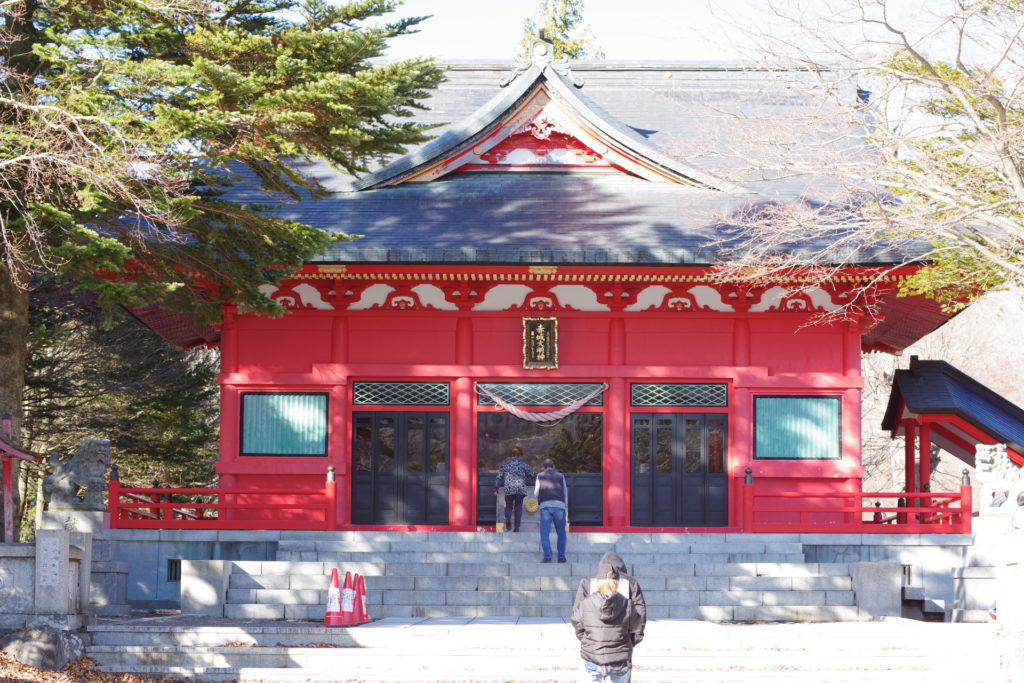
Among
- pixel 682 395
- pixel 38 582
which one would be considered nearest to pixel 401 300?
pixel 682 395

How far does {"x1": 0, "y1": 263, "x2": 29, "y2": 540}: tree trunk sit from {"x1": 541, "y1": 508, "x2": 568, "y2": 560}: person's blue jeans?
6579 mm

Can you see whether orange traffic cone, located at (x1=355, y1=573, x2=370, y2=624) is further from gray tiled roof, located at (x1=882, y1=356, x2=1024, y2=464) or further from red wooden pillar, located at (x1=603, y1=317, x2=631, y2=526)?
gray tiled roof, located at (x1=882, y1=356, x2=1024, y2=464)

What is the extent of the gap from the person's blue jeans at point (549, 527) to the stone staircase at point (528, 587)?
0.20m

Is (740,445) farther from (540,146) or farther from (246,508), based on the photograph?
(246,508)

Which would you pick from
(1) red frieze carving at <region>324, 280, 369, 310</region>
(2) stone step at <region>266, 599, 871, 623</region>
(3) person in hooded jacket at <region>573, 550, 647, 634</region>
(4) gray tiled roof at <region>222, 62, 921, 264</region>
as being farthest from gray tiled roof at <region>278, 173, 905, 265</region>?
(3) person in hooded jacket at <region>573, 550, 647, 634</region>

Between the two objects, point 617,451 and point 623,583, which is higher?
point 617,451

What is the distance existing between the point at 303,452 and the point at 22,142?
7.68 m

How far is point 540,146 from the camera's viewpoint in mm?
20609

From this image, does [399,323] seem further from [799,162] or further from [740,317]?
[799,162]

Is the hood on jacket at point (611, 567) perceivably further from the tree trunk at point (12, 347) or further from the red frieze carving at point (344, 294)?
the red frieze carving at point (344, 294)

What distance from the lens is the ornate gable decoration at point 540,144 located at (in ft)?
64.7

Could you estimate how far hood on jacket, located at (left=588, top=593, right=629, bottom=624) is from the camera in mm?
8742

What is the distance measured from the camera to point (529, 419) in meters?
19.0

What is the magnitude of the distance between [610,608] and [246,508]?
10.7 meters
